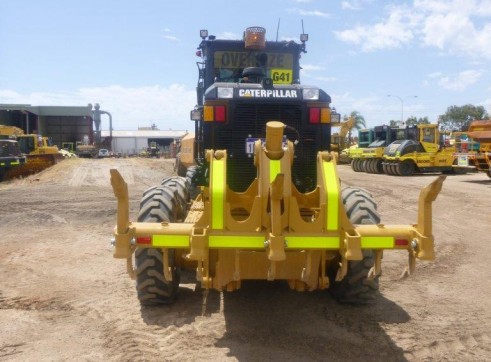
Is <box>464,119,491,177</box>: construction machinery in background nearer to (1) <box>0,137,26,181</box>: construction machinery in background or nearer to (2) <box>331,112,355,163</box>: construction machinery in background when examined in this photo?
(2) <box>331,112,355,163</box>: construction machinery in background

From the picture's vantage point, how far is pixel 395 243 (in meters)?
4.18

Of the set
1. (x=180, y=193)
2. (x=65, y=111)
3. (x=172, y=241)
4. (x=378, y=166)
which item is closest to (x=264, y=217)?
(x=172, y=241)

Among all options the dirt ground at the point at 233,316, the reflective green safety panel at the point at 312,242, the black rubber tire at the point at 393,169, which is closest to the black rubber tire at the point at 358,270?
the dirt ground at the point at 233,316

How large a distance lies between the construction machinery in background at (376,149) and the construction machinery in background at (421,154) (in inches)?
43.8

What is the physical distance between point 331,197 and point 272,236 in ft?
2.22

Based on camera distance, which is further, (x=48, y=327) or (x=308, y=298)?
(x=308, y=298)

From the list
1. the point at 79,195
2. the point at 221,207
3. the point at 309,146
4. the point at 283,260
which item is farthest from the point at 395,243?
the point at 79,195

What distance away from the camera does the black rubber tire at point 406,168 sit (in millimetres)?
24172

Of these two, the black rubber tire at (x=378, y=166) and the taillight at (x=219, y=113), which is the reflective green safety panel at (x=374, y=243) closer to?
the taillight at (x=219, y=113)

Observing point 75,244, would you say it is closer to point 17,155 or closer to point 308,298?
point 308,298

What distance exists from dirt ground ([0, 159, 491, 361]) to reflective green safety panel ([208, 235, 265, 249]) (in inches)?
34.2

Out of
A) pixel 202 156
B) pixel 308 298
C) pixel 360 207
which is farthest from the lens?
pixel 202 156

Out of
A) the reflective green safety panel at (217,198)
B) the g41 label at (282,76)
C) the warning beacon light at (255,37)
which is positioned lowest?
the reflective green safety panel at (217,198)

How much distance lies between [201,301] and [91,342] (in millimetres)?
→ 1319
